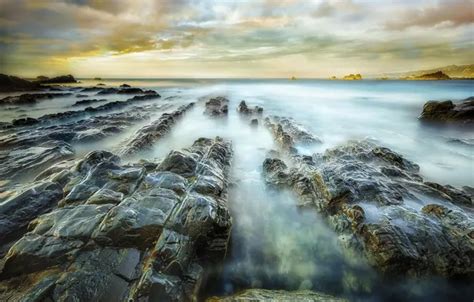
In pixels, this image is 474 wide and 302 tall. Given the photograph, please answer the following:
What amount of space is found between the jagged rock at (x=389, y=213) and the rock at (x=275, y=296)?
4.01 ft

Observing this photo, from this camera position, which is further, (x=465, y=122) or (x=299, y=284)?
(x=465, y=122)

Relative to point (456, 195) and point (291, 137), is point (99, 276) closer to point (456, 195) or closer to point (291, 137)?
point (456, 195)

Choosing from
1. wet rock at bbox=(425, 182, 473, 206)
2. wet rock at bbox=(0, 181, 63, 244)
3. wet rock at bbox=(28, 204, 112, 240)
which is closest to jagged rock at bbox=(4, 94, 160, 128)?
wet rock at bbox=(0, 181, 63, 244)

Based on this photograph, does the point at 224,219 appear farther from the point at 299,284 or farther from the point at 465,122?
the point at 465,122

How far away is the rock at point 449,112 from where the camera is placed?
1702cm

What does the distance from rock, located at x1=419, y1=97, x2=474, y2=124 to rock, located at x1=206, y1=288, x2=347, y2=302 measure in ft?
63.7

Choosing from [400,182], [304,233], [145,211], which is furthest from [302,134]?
[145,211]

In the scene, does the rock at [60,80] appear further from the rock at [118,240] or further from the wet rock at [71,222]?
the wet rock at [71,222]

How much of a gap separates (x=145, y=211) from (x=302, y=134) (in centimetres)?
951

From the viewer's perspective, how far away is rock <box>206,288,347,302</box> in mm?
3609

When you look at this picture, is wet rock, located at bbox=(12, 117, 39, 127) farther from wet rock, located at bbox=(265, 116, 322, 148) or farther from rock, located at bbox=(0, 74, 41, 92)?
rock, located at bbox=(0, 74, 41, 92)

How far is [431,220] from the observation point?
15.0 feet

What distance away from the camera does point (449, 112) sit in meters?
17.8

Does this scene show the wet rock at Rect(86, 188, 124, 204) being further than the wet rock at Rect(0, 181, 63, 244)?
Yes
